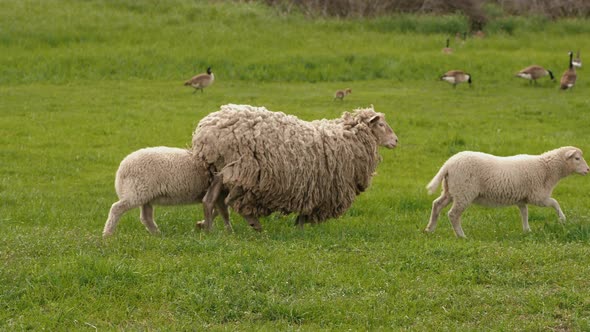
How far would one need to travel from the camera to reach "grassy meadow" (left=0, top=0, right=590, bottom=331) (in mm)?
7426

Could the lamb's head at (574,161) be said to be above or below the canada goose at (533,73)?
above

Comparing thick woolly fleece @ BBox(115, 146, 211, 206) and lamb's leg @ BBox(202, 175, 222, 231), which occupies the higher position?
thick woolly fleece @ BBox(115, 146, 211, 206)

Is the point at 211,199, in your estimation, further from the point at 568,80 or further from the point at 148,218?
the point at 568,80

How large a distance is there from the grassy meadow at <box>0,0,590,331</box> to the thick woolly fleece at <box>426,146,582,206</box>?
1.75 ft

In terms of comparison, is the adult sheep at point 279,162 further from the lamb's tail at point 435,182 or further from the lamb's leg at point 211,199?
the lamb's tail at point 435,182

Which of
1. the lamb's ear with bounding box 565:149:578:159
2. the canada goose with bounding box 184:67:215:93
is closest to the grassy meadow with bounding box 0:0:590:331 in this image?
the canada goose with bounding box 184:67:215:93

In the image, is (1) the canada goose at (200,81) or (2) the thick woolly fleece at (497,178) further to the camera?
(1) the canada goose at (200,81)

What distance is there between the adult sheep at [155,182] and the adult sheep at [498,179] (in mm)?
2820

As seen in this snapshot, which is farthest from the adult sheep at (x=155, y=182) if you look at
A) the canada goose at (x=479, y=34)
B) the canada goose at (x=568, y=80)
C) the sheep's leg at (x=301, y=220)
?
the canada goose at (x=479, y=34)

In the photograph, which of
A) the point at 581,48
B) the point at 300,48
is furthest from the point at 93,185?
the point at 581,48

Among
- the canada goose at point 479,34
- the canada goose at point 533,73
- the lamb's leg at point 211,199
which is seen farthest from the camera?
the canada goose at point 479,34

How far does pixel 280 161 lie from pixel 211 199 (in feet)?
3.14

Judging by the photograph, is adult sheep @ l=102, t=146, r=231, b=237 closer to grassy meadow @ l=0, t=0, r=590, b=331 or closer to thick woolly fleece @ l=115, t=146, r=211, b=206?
thick woolly fleece @ l=115, t=146, r=211, b=206

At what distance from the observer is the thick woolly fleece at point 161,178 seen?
1038 cm
